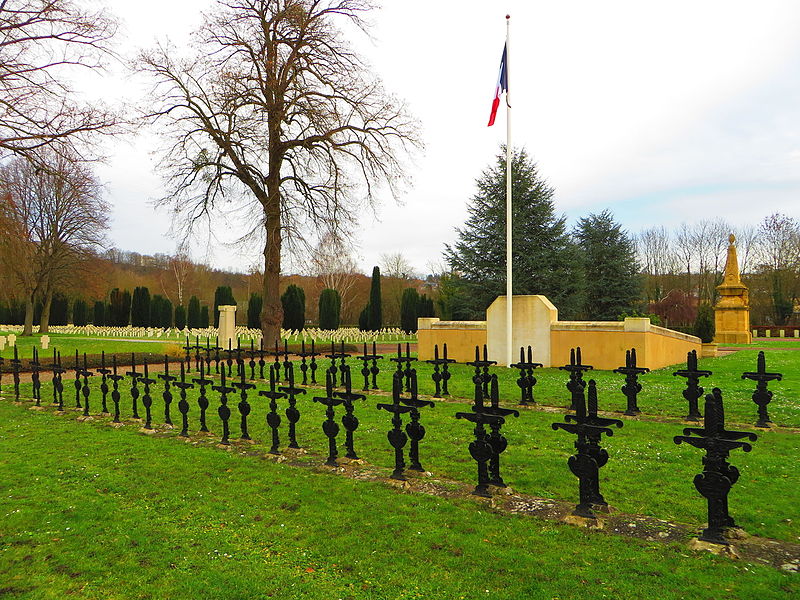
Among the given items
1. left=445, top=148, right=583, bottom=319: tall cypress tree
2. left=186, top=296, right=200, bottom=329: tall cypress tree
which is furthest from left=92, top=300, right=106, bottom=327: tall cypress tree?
left=445, top=148, right=583, bottom=319: tall cypress tree

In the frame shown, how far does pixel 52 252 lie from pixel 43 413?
29754 mm

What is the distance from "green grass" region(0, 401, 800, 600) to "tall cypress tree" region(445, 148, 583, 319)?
20.2 meters

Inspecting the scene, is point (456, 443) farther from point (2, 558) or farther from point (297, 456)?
point (2, 558)

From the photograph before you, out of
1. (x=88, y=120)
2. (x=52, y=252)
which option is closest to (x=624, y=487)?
(x=88, y=120)

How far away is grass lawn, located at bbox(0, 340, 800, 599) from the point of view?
3.11 metres

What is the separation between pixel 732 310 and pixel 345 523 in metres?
33.3

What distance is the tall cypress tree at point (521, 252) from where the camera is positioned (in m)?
25.1

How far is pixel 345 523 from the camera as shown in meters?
4.01

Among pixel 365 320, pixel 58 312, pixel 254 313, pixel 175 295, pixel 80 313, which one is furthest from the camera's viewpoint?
pixel 175 295

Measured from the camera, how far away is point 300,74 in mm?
20062

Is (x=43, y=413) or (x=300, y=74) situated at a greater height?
(x=300, y=74)

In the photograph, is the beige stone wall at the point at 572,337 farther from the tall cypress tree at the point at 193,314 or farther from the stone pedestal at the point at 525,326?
the tall cypress tree at the point at 193,314

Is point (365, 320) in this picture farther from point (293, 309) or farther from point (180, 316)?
point (180, 316)

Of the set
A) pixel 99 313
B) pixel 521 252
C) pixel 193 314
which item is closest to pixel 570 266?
pixel 521 252
